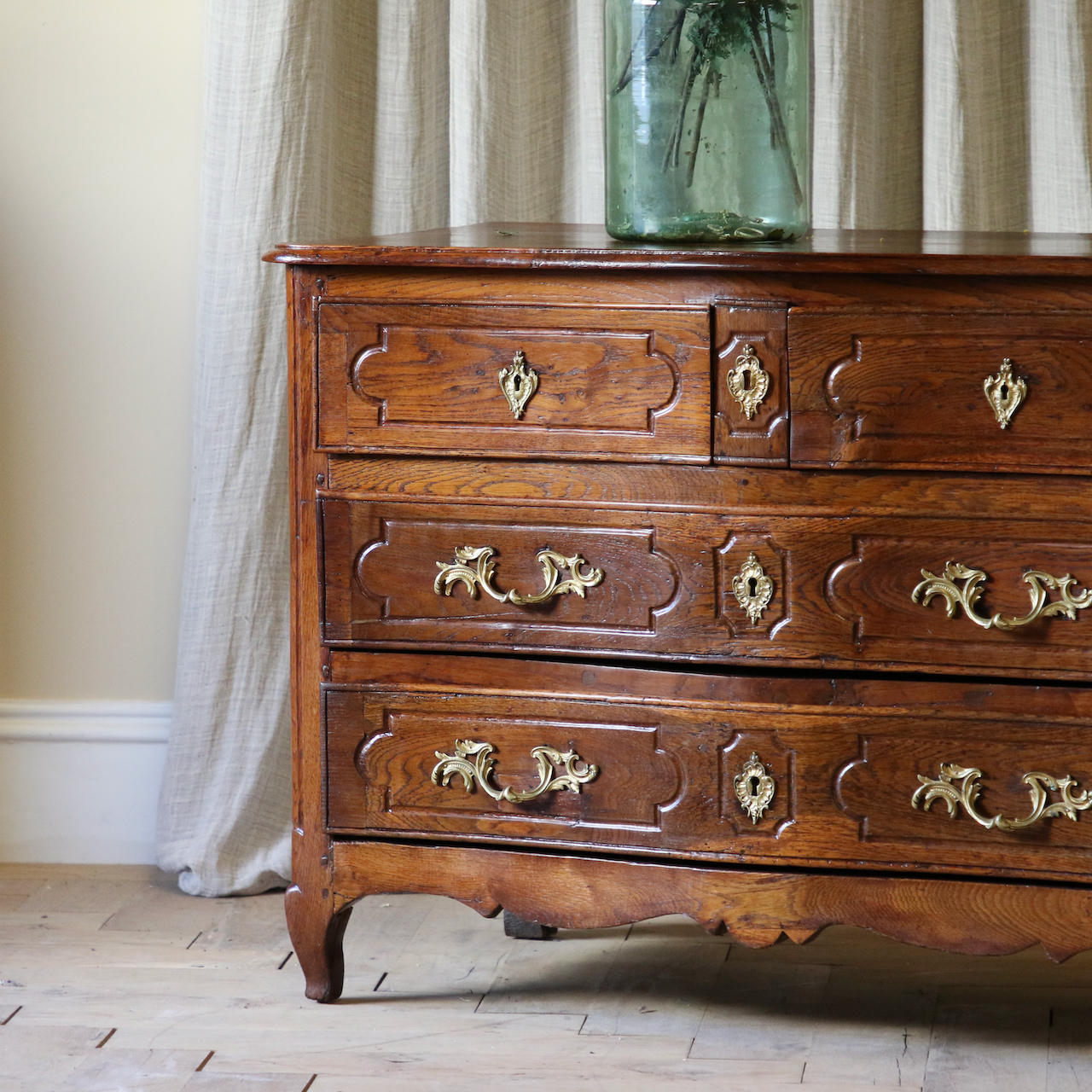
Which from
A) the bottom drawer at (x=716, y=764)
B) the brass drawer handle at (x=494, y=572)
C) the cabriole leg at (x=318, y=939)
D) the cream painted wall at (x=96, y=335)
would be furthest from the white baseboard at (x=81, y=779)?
the brass drawer handle at (x=494, y=572)

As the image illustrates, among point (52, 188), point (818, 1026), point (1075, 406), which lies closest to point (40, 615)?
point (52, 188)

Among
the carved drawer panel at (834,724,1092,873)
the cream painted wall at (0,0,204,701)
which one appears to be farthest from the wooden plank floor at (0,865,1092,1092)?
the cream painted wall at (0,0,204,701)

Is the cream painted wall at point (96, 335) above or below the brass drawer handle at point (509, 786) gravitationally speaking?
above

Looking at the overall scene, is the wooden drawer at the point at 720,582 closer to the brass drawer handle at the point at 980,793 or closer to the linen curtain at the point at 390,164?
the brass drawer handle at the point at 980,793

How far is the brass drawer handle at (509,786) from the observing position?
58.1 inches

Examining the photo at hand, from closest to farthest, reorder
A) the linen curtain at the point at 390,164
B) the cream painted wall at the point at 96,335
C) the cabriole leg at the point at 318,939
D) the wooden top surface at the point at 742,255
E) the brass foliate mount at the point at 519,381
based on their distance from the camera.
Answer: the wooden top surface at the point at 742,255 < the brass foliate mount at the point at 519,381 < the cabriole leg at the point at 318,939 < the linen curtain at the point at 390,164 < the cream painted wall at the point at 96,335

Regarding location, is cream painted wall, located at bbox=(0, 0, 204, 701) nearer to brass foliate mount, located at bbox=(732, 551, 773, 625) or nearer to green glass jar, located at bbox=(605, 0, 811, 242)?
green glass jar, located at bbox=(605, 0, 811, 242)

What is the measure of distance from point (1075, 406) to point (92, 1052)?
1.17 metres

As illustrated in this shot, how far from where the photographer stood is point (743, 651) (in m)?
1.43

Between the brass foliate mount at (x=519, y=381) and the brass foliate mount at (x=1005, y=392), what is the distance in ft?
1.37

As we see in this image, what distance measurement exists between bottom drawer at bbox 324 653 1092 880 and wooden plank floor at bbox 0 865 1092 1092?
230mm

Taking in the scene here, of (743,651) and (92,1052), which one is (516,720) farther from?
(92,1052)

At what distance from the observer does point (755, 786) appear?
1.44 meters

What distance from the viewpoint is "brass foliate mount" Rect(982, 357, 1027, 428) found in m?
1.35
